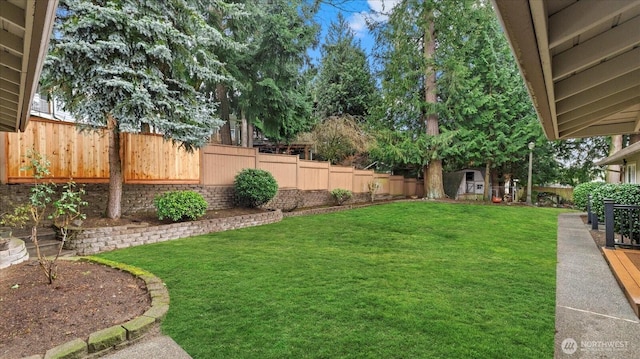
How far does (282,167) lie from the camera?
12.2 m

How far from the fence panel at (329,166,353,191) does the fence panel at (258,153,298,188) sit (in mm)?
2435

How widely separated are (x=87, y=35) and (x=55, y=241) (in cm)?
407

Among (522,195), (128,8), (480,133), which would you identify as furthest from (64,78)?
(522,195)

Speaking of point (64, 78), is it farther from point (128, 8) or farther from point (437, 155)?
point (437, 155)

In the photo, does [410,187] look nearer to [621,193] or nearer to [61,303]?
[621,193]

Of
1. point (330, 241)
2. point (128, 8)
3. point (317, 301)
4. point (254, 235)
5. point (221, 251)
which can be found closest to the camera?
point (317, 301)

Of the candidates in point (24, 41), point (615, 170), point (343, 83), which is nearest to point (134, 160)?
point (24, 41)

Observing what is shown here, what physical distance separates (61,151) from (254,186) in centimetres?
472

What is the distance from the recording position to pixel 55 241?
5.98 metres

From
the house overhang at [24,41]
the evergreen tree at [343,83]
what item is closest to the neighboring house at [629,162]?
the house overhang at [24,41]

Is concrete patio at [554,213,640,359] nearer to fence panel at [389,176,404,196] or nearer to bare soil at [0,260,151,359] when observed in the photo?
A: bare soil at [0,260,151,359]

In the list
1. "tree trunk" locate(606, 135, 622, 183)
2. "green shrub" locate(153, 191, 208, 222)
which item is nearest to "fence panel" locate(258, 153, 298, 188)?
"green shrub" locate(153, 191, 208, 222)

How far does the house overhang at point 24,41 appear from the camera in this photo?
167 cm

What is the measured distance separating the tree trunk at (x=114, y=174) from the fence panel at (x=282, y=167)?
4.71m
